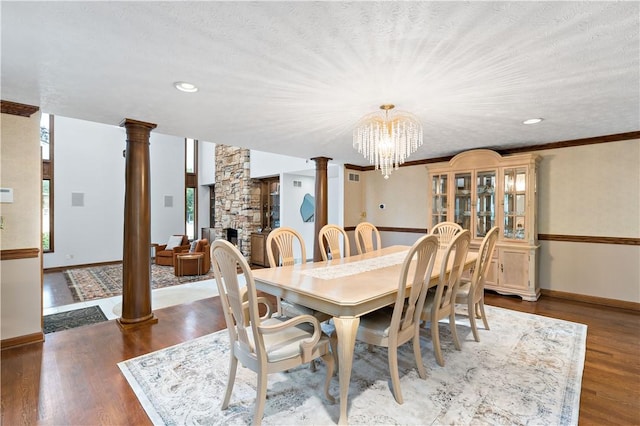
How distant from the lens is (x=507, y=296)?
4273 mm

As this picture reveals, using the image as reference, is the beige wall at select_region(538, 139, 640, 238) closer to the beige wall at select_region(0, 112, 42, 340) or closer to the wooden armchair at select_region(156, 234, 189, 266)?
the beige wall at select_region(0, 112, 42, 340)

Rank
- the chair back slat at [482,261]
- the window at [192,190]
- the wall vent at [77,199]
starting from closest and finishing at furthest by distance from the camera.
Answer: the chair back slat at [482,261] < the wall vent at [77,199] < the window at [192,190]

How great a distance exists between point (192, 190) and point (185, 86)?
7535 mm

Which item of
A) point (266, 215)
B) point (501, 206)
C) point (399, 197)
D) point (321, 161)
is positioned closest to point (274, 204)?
point (266, 215)

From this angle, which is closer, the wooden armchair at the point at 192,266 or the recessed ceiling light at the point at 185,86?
the recessed ceiling light at the point at 185,86

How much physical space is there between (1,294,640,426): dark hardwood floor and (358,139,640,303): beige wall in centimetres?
46

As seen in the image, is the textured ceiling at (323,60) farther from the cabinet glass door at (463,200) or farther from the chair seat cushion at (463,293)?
the chair seat cushion at (463,293)

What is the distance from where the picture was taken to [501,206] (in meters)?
4.21

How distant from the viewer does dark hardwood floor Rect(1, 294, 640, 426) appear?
182 cm

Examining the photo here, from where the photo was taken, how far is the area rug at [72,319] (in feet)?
10.9

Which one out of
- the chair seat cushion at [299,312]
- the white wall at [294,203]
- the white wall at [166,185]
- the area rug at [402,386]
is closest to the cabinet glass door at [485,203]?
the area rug at [402,386]

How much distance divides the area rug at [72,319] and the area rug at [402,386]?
1542mm

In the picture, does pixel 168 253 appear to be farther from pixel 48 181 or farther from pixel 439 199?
pixel 439 199

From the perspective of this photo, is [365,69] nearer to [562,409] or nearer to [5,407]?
[562,409]
